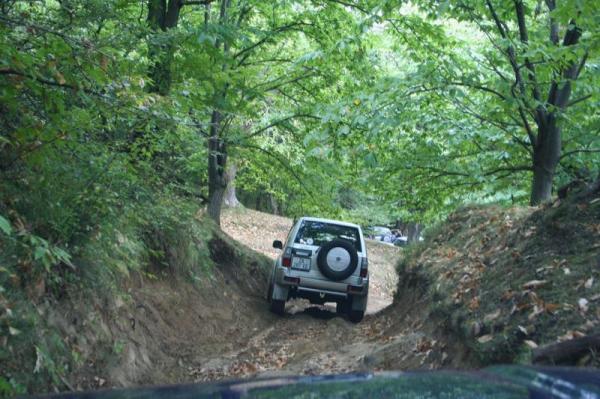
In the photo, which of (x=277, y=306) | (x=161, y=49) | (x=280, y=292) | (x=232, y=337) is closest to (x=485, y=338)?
(x=161, y=49)

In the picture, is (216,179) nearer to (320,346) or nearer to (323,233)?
(323,233)

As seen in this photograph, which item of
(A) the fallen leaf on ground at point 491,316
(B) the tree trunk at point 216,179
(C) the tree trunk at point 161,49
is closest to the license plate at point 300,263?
(B) the tree trunk at point 216,179

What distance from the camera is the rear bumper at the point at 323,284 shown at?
12594 mm

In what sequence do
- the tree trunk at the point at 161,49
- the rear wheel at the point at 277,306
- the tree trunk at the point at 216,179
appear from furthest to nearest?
the tree trunk at the point at 216,179, the rear wheel at the point at 277,306, the tree trunk at the point at 161,49

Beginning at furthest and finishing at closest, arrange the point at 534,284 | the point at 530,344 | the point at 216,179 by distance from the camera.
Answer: the point at 216,179, the point at 534,284, the point at 530,344

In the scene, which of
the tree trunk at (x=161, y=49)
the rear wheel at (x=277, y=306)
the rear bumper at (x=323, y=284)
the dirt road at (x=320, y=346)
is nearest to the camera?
the tree trunk at (x=161, y=49)

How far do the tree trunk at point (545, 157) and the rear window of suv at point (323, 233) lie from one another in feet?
12.0

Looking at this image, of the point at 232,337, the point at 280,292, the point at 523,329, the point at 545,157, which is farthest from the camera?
the point at 280,292

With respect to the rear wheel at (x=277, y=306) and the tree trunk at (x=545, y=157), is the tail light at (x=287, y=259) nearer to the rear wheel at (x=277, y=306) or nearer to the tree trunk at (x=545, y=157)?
the rear wheel at (x=277, y=306)

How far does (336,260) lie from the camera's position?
1246 centimetres

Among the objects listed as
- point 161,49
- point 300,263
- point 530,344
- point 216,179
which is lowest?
point 300,263

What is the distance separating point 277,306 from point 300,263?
1196mm

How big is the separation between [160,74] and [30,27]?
411 centimetres

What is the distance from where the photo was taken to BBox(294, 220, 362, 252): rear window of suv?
43.1 ft
